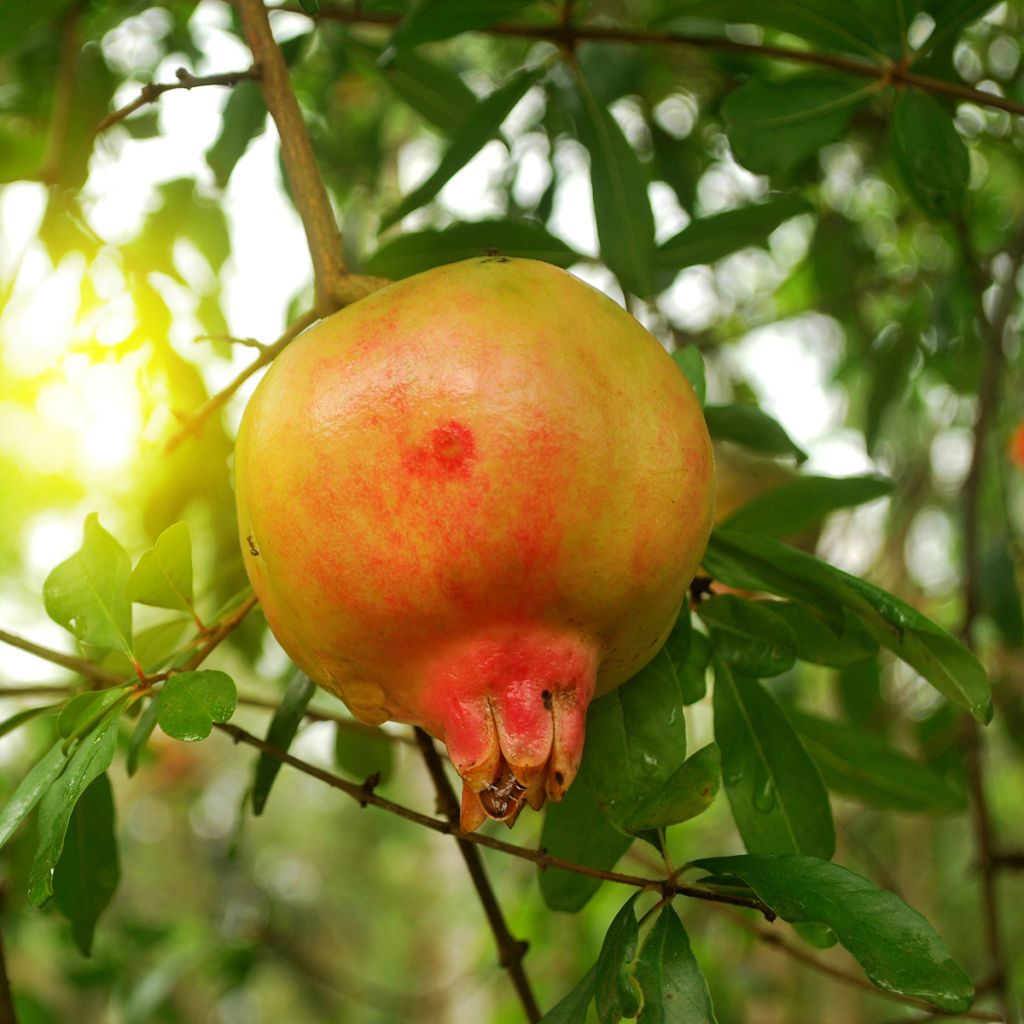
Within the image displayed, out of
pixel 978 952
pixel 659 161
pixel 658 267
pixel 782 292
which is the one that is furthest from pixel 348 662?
pixel 978 952

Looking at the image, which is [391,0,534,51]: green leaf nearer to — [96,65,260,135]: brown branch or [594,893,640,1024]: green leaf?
[96,65,260,135]: brown branch

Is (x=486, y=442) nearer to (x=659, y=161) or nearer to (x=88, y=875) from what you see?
(x=88, y=875)

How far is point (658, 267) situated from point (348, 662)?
77 cm

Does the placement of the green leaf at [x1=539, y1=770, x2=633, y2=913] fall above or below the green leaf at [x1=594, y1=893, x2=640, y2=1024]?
below

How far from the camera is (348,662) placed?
68 cm

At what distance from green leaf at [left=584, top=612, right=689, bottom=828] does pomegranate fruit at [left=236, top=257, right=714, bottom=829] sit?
0.39 ft

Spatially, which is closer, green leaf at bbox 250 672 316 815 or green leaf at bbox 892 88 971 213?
green leaf at bbox 250 672 316 815

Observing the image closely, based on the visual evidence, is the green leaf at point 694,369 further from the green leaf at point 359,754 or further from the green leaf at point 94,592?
the green leaf at point 359,754

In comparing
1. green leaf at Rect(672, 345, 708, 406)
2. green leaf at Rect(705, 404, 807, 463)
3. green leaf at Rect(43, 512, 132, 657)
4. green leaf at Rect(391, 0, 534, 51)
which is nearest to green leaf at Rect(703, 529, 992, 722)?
green leaf at Rect(672, 345, 708, 406)

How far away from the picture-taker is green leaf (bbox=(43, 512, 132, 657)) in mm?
833

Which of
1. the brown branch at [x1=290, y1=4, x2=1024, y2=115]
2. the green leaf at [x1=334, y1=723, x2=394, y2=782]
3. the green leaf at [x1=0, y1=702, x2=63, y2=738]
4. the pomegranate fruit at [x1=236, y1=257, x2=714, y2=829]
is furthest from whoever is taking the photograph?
the green leaf at [x1=334, y1=723, x2=394, y2=782]

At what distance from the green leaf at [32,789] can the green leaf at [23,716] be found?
0.34 feet

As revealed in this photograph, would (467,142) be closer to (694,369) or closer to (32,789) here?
(694,369)

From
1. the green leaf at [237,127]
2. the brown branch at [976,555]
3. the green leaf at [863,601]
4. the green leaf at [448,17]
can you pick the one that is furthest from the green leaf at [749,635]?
the green leaf at [237,127]
